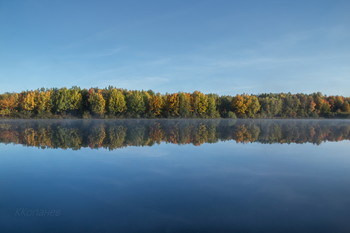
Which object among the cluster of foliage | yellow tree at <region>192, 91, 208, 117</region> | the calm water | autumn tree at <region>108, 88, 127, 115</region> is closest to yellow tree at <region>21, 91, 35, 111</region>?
autumn tree at <region>108, 88, 127, 115</region>

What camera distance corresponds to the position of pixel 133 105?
72.3 meters

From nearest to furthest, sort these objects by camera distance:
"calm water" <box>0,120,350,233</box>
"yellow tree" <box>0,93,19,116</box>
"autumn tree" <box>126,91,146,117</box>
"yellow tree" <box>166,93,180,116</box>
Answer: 1. "calm water" <box>0,120,350,233</box>
2. "yellow tree" <box>0,93,19,116</box>
3. "autumn tree" <box>126,91,146,117</box>
4. "yellow tree" <box>166,93,180,116</box>

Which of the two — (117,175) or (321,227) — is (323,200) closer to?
(321,227)

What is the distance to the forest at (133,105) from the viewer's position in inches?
2753

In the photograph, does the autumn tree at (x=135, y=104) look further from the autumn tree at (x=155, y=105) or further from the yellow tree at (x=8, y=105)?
the yellow tree at (x=8, y=105)

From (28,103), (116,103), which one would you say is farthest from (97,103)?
(28,103)

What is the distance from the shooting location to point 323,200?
7.41 m

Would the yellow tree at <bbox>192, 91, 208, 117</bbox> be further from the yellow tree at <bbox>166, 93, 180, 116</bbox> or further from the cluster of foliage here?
the cluster of foliage

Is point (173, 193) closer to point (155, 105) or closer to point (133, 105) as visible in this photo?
point (133, 105)

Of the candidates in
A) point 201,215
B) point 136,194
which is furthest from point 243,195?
point 136,194

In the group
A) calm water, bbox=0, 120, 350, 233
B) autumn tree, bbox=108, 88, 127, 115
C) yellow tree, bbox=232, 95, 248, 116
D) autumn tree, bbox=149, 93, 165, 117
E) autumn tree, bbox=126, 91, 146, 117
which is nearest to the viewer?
calm water, bbox=0, 120, 350, 233

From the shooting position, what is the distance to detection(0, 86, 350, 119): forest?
6994 centimetres

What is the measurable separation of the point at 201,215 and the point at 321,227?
265cm

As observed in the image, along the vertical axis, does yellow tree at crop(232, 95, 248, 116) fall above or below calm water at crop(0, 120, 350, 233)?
above
